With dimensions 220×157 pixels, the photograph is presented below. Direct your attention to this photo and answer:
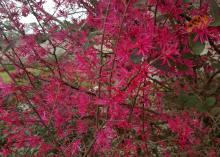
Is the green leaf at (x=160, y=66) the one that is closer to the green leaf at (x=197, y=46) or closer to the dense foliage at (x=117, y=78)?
the dense foliage at (x=117, y=78)

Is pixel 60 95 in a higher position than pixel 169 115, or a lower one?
higher

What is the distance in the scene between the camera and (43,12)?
9.02 feet

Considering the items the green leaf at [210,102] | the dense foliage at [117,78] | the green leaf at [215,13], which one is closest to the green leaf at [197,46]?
the dense foliage at [117,78]

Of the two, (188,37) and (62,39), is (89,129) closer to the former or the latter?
(62,39)

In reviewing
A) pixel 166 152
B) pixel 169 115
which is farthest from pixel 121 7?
pixel 166 152

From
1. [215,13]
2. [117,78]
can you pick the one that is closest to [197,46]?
[215,13]

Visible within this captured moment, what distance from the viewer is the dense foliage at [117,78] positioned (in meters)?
1.71

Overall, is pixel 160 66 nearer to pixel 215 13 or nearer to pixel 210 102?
pixel 215 13

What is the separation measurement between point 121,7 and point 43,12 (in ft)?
3.45

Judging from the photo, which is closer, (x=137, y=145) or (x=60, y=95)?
(x=60, y=95)

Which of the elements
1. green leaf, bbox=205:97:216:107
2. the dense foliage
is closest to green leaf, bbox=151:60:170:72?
the dense foliage

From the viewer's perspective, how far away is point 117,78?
181 centimetres

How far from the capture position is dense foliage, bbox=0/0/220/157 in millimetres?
1708

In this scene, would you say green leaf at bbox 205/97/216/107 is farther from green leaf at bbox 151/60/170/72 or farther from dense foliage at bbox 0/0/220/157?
green leaf at bbox 151/60/170/72
